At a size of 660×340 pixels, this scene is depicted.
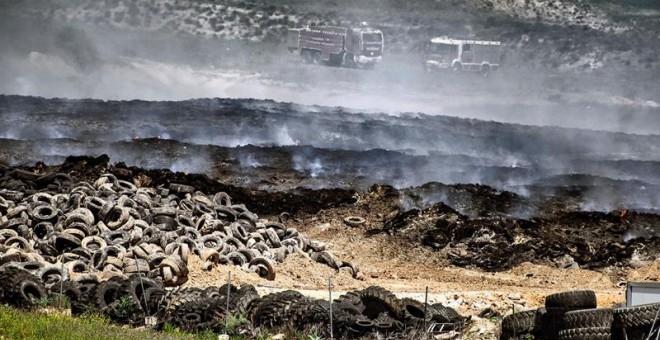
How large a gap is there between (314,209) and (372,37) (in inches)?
1273

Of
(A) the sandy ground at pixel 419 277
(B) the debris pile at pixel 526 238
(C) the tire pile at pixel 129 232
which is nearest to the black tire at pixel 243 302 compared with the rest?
(A) the sandy ground at pixel 419 277

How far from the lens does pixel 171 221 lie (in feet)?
105

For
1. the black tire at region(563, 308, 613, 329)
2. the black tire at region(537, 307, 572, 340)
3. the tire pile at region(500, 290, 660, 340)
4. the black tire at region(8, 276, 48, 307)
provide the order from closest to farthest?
the tire pile at region(500, 290, 660, 340)
the black tire at region(563, 308, 613, 329)
the black tire at region(537, 307, 572, 340)
the black tire at region(8, 276, 48, 307)

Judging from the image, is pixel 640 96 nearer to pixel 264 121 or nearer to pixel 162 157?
pixel 264 121

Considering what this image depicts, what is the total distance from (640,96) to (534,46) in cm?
788

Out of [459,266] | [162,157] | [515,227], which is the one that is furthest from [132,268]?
[162,157]

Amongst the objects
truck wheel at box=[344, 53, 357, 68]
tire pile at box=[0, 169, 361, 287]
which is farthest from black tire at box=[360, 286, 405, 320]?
truck wheel at box=[344, 53, 357, 68]

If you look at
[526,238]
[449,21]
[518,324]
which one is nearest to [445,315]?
[518,324]

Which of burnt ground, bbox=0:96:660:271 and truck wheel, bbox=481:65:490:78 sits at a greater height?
truck wheel, bbox=481:65:490:78

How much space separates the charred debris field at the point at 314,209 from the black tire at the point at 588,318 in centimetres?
301

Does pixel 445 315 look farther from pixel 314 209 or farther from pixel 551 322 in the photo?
pixel 314 209

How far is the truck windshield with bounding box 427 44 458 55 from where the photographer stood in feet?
233

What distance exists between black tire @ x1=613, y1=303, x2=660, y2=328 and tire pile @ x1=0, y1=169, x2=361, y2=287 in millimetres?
11875

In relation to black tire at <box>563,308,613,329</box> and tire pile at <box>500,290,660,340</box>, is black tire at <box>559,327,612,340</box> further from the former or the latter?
black tire at <box>563,308,613,329</box>
